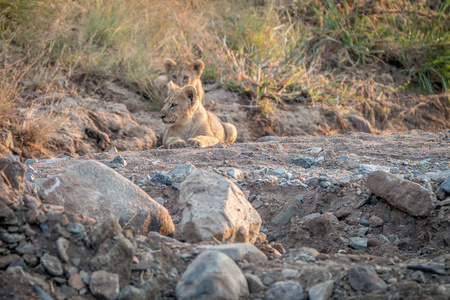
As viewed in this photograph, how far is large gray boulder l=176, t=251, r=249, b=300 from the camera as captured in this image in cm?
209

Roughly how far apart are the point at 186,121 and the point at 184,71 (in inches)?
80.0

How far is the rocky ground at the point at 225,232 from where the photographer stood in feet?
7.04

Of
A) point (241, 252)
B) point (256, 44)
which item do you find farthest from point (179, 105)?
point (241, 252)

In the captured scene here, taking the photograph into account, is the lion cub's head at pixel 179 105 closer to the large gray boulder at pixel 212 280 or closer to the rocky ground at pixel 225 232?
the rocky ground at pixel 225 232

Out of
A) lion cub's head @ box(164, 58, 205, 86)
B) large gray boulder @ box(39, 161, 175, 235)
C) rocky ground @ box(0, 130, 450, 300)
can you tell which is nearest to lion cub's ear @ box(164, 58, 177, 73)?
lion cub's head @ box(164, 58, 205, 86)

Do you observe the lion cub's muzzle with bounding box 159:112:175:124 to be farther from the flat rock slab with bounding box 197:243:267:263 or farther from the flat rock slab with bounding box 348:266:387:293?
the flat rock slab with bounding box 348:266:387:293

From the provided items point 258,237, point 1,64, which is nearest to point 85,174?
point 258,237

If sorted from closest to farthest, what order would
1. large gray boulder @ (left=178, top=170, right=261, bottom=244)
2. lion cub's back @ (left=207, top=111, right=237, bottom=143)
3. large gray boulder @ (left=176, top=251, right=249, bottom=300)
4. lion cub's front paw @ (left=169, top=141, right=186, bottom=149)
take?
large gray boulder @ (left=176, top=251, right=249, bottom=300), large gray boulder @ (left=178, top=170, right=261, bottom=244), lion cub's front paw @ (left=169, top=141, right=186, bottom=149), lion cub's back @ (left=207, top=111, right=237, bottom=143)

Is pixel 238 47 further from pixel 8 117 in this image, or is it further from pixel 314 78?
pixel 8 117

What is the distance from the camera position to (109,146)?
7.15 metres

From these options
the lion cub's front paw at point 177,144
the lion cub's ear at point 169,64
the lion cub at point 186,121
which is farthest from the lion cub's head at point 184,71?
the lion cub's front paw at point 177,144

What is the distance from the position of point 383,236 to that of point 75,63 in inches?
240

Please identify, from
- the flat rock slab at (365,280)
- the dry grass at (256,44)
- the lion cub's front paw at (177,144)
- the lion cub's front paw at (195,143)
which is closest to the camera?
the flat rock slab at (365,280)

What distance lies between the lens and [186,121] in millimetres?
6750
